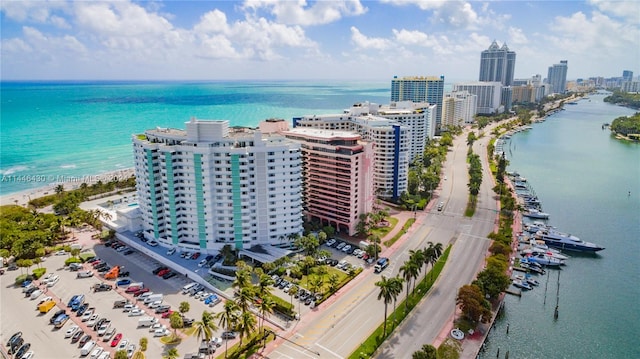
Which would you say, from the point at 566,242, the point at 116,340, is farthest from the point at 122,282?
the point at 566,242

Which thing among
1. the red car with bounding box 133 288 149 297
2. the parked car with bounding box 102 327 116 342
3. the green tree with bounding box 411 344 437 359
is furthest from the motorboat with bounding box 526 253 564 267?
the parked car with bounding box 102 327 116 342

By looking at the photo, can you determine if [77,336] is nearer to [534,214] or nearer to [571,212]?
[534,214]

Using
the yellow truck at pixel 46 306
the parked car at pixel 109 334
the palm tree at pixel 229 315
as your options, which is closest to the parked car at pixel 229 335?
the palm tree at pixel 229 315

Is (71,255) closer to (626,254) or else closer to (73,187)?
(73,187)

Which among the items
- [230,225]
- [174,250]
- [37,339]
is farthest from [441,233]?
[37,339]

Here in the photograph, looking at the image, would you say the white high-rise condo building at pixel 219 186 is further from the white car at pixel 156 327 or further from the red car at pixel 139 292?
the white car at pixel 156 327

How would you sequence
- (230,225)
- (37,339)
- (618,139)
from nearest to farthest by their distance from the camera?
(37,339) → (230,225) → (618,139)
